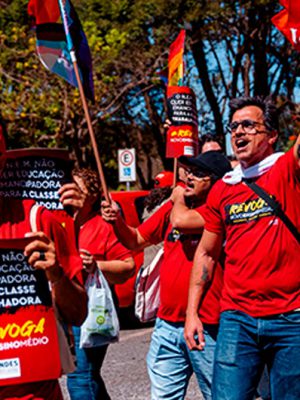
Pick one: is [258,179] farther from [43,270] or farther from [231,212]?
[43,270]

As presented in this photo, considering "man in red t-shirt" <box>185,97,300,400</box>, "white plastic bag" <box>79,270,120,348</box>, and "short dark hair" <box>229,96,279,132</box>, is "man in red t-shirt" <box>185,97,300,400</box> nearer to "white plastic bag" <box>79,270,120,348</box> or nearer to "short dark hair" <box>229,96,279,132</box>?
"short dark hair" <box>229,96,279,132</box>

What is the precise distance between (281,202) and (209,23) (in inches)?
757

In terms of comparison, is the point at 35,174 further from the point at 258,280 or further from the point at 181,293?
the point at 181,293

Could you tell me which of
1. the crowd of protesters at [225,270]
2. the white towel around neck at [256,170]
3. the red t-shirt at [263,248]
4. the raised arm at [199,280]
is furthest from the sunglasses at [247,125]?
the raised arm at [199,280]

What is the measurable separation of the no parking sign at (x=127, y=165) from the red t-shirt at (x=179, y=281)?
14224mm

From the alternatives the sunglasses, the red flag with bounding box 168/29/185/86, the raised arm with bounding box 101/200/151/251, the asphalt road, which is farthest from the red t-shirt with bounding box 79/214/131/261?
the red flag with bounding box 168/29/185/86

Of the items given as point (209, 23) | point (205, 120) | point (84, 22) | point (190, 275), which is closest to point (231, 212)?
point (190, 275)

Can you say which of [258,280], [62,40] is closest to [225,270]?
[258,280]

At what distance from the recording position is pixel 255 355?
4.26 metres

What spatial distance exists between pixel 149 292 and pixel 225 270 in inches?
52.6

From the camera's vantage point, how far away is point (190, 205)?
5363mm

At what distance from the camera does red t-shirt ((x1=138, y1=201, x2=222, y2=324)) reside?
5.07 metres

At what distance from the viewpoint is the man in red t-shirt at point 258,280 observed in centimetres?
416

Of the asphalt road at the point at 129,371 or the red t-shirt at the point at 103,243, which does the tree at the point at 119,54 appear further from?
the red t-shirt at the point at 103,243
